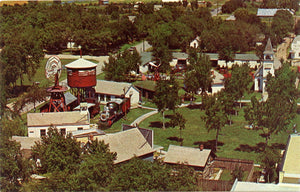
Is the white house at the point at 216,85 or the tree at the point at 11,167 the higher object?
the tree at the point at 11,167

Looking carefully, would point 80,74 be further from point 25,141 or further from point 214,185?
point 214,185

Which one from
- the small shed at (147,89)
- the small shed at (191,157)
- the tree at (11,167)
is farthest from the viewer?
the small shed at (147,89)

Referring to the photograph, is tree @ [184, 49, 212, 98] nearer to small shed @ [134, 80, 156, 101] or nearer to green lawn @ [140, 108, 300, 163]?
small shed @ [134, 80, 156, 101]

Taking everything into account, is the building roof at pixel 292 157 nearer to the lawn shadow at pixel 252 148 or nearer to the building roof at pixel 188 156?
the building roof at pixel 188 156

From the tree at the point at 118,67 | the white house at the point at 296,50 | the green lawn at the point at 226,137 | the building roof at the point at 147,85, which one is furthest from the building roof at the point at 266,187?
the white house at the point at 296,50

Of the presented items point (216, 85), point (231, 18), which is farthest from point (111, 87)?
point (231, 18)

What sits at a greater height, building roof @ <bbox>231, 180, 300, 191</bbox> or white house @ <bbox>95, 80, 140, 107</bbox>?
building roof @ <bbox>231, 180, 300, 191</bbox>

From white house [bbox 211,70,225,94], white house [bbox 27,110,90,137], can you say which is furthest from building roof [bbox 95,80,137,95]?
white house [bbox 27,110,90,137]
